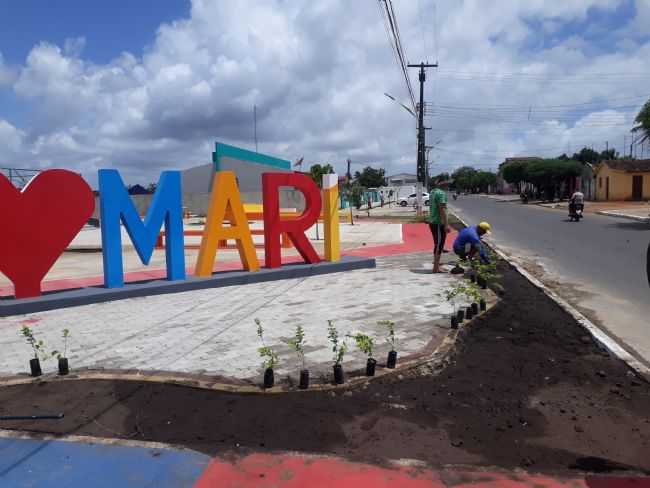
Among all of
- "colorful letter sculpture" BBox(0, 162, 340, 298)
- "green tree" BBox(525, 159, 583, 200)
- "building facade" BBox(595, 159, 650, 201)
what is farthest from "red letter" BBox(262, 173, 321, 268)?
"green tree" BBox(525, 159, 583, 200)

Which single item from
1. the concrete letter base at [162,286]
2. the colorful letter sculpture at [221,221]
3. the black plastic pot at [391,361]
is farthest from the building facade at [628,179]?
the black plastic pot at [391,361]

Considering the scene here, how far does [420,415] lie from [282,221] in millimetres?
7212

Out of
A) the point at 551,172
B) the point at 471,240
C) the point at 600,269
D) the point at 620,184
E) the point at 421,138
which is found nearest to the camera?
the point at 471,240

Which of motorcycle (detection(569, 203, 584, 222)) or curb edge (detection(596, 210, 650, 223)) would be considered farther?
motorcycle (detection(569, 203, 584, 222))

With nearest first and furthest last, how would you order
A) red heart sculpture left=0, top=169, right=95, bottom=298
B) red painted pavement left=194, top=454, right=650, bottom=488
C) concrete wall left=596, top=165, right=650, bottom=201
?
red painted pavement left=194, top=454, right=650, bottom=488 < red heart sculpture left=0, top=169, right=95, bottom=298 < concrete wall left=596, top=165, right=650, bottom=201

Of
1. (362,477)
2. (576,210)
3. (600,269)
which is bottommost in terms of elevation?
(362,477)

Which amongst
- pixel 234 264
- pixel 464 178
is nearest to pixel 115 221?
pixel 234 264

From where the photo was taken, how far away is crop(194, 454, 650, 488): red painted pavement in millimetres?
3021

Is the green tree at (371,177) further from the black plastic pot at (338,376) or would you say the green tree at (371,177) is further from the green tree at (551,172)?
the black plastic pot at (338,376)

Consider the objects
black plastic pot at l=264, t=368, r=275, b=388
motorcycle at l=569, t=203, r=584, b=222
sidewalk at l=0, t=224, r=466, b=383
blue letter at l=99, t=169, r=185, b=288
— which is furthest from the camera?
motorcycle at l=569, t=203, r=584, b=222

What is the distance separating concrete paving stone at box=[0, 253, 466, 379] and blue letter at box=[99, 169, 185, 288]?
2.41ft

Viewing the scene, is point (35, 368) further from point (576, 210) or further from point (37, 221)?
→ point (576, 210)

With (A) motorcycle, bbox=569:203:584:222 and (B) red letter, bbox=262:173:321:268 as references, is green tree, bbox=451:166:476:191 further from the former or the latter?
(B) red letter, bbox=262:173:321:268

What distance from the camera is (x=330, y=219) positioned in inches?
465
